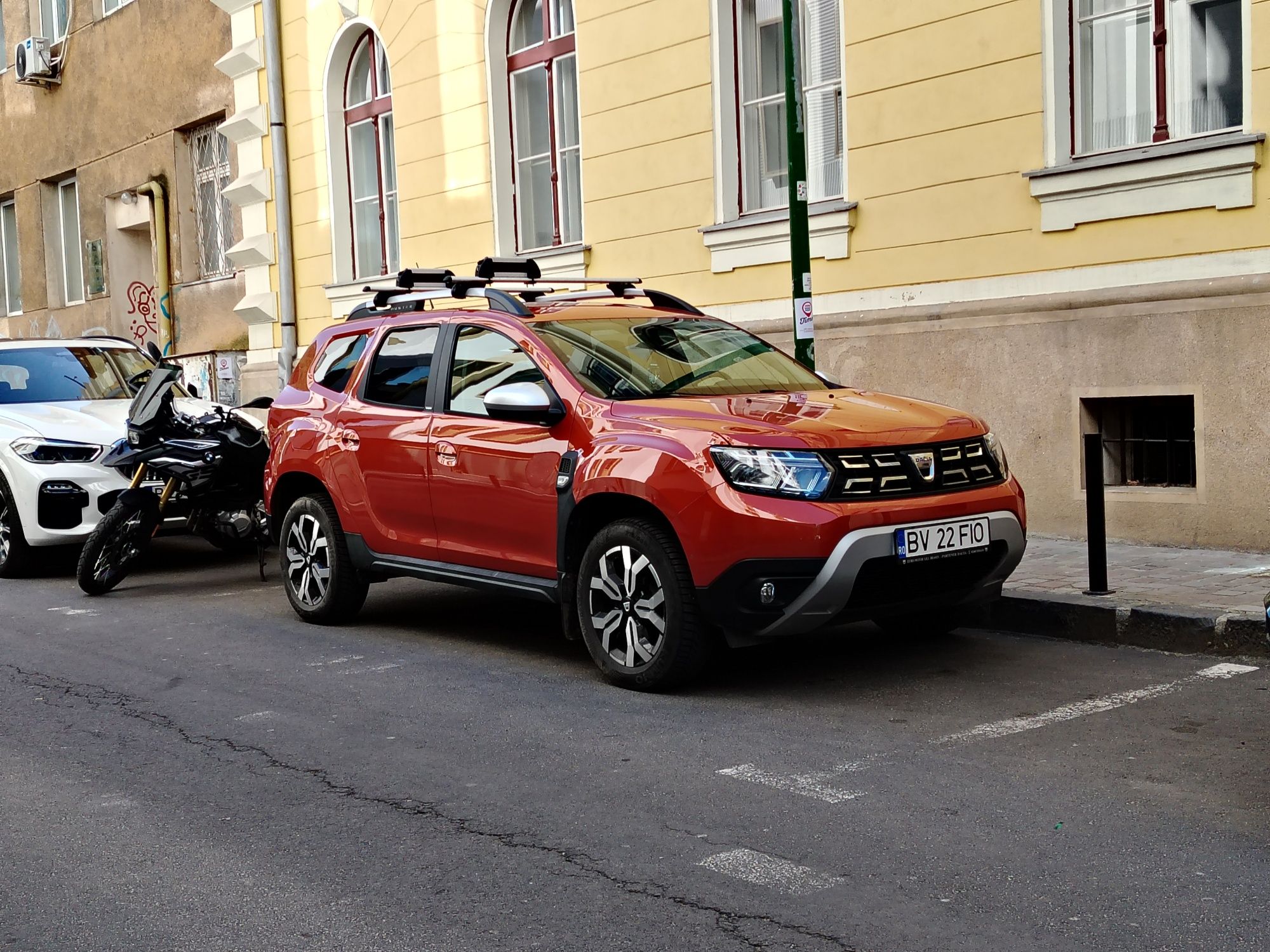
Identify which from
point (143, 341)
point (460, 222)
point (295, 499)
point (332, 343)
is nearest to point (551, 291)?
point (332, 343)

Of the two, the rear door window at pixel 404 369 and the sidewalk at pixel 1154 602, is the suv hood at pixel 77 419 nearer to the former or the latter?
the rear door window at pixel 404 369

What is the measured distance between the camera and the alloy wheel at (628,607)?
6.39m

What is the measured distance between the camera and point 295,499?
8.66 meters

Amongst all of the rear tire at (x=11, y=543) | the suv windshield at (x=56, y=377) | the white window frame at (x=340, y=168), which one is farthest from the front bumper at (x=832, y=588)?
the white window frame at (x=340, y=168)

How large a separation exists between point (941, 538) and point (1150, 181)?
430 cm

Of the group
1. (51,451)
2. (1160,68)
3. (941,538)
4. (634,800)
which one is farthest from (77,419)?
(1160,68)

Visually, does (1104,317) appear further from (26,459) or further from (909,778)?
(26,459)

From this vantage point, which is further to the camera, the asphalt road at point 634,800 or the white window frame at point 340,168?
the white window frame at point 340,168

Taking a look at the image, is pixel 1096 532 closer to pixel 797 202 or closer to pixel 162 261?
pixel 797 202

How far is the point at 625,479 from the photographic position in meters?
6.41

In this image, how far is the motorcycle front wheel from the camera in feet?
32.3

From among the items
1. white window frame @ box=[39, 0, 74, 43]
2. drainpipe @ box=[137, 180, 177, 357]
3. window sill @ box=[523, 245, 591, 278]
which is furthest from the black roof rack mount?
white window frame @ box=[39, 0, 74, 43]

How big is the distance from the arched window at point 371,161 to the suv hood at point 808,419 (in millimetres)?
10471

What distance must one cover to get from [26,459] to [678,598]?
634 cm
